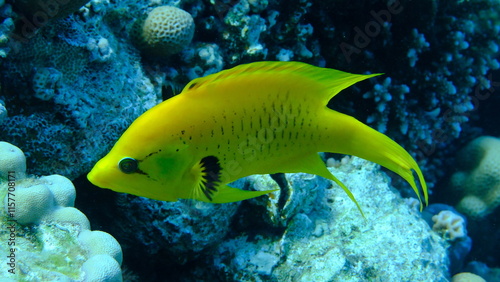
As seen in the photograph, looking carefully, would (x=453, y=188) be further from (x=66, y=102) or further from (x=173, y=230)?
(x=66, y=102)

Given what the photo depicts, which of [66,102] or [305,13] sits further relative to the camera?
[305,13]

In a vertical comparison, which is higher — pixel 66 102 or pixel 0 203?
pixel 66 102

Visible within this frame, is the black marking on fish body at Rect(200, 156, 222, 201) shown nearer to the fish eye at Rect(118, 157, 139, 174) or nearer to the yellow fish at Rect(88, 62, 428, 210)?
the yellow fish at Rect(88, 62, 428, 210)

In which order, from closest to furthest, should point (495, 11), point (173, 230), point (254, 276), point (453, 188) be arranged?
point (173, 230) → point (254, 276) → point (495, 11) → point (453, 188)

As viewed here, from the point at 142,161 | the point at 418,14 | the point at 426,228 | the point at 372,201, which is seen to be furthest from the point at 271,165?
the point at 418,14

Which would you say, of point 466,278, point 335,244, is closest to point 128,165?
point 335,244

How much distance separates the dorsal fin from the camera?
186 centimetres

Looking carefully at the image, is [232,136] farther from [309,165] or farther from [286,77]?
[309,165]

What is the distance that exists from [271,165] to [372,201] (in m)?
2.44

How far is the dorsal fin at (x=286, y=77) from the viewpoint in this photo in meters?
1.86

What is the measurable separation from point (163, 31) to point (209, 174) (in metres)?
1.90

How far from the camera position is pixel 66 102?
270cm

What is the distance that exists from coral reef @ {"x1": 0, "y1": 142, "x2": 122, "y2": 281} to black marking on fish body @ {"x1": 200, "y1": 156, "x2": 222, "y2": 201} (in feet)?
2.93

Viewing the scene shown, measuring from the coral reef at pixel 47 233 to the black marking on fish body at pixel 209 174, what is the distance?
894 millimetres
